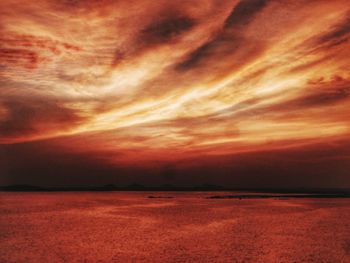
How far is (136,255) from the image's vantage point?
15.9 meters

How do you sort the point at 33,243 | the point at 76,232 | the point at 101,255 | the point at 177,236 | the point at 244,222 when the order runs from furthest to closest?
1. the point at 244,222
2. the point at 76,232
3. the point at 177,236
4. the point at 33,243
5. the point at 101,255

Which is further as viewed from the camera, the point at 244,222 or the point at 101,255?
the point at 244,222

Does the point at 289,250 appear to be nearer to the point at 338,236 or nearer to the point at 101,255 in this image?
the point at 338,236

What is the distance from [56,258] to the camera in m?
15.2

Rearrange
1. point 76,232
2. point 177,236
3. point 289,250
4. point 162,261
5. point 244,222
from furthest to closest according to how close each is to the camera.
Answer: point 244,222
point 76,232
point 177,236
point 289,250
point 162,261

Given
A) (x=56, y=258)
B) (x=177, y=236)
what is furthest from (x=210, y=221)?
(x=56, y=258)

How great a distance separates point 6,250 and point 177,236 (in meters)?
8.87

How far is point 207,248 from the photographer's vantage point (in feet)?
57.3

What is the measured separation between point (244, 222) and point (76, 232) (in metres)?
12.5

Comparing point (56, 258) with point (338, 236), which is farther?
point (338, 236)

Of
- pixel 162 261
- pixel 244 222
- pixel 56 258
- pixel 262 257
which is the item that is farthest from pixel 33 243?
pixel 244 222

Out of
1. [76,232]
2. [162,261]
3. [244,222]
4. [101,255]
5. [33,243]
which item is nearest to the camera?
[162,261]

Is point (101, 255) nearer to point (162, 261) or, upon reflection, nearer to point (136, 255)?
point (136, 255)

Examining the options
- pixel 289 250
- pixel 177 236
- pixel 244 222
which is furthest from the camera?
pixel 244 222
